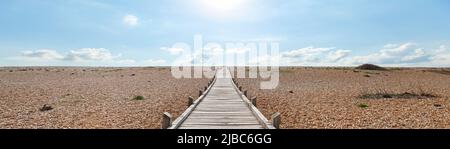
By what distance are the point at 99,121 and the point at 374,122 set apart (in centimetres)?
956

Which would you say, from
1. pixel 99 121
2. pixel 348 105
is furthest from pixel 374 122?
pixel 99 121

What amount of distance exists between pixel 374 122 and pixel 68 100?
51.3 feet

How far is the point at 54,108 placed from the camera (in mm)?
17672
